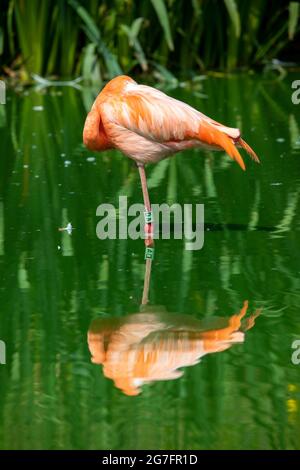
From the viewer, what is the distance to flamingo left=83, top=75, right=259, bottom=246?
5.04 meters

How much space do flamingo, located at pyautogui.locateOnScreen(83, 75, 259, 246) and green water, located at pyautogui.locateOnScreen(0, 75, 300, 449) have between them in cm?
41

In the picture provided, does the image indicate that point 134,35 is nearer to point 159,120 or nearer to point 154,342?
point 159,120

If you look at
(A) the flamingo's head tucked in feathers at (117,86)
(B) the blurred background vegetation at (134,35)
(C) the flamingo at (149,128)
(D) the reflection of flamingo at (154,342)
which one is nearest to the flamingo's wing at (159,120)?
(C) the flamingo at (149,128)

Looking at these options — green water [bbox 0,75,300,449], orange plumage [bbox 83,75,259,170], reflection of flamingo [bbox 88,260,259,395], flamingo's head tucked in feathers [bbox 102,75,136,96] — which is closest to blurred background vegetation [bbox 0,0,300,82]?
green water [bbox 0,75,300,449]

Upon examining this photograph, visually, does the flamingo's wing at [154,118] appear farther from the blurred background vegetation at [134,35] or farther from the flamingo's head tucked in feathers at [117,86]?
the blurred background vegetation at [134,35]

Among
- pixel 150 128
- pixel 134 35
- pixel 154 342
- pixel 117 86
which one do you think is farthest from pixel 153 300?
pixel 134 35

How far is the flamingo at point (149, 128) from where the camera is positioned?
504 centimetres

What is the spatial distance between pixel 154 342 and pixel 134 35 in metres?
6.62

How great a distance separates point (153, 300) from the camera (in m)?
4.30

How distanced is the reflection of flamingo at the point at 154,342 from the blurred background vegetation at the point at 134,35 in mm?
6131

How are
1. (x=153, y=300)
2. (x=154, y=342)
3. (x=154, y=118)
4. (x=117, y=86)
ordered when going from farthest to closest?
1. (x=117, y=86)
2. (x=154, y=118)
3. (x=153, y=300)
4. (x=154, y=342)

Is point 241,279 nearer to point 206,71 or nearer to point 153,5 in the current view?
point 153,5

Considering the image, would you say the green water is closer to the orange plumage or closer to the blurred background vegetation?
the orange plumage
